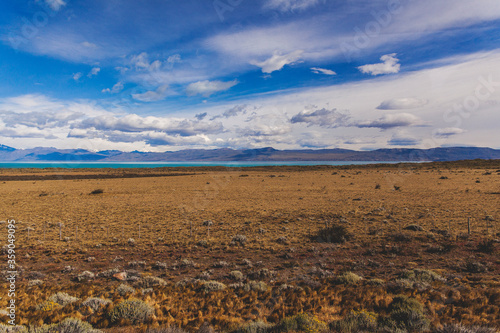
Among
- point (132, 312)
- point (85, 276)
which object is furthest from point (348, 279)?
point (85, 276)

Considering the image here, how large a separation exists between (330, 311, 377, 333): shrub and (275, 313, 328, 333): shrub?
35cm

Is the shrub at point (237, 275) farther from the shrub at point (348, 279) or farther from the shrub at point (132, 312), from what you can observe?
the shrub at point (132, 312)

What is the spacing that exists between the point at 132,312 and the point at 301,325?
4435mm

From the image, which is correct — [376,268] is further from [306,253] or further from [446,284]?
[306,253]

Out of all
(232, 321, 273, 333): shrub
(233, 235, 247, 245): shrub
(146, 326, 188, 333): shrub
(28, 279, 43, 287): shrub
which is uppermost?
(146, 326, 188, 333): shrub

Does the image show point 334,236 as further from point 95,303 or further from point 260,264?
point 95,303

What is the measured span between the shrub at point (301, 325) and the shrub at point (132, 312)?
3474 millimetres

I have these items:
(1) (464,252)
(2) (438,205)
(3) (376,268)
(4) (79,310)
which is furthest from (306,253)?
(2) (438,205)

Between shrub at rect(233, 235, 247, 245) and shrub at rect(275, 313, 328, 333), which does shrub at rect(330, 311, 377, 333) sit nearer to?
shrub at rect(275, 313, 328, 333)

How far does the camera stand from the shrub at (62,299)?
24.3 ft

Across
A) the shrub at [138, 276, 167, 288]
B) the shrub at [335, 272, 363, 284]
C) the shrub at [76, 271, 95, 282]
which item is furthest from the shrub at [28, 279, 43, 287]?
the shrub at [335, 272, 363, 284]

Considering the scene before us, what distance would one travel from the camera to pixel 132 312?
6582 mm

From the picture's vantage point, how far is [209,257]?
12.9 meters

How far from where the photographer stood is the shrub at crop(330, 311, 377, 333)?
6.06m
